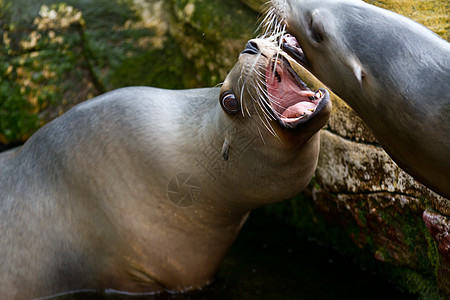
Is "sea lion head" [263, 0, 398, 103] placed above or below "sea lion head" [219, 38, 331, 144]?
above

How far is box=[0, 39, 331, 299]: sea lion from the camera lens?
3.75 meters

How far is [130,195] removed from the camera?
13.1 ft

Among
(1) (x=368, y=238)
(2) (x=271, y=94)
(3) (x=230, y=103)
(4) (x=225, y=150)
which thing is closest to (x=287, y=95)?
(2) (x=271, y=94)

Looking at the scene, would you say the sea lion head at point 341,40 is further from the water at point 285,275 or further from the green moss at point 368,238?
the water at point 285,275

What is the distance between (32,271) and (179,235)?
1.01 m

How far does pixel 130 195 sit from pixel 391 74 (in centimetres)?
193

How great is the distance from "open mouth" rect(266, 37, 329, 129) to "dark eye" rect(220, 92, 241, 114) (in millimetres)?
205

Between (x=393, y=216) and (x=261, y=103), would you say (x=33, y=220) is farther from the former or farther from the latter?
(x=393, y=216)

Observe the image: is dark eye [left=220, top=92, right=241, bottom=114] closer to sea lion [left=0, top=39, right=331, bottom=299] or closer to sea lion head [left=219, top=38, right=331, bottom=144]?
sea lion head [left=219, top=38, right=331, bottom=144]

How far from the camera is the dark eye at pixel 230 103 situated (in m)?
3.41

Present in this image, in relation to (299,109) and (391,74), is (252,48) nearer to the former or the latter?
(299,109)

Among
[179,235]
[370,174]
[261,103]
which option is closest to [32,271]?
[179,235]

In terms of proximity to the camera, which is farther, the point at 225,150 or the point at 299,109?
the point at 225,150

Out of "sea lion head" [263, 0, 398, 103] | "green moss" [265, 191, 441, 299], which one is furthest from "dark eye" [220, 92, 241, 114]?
"green moss" [265, 191, 441, 299]
